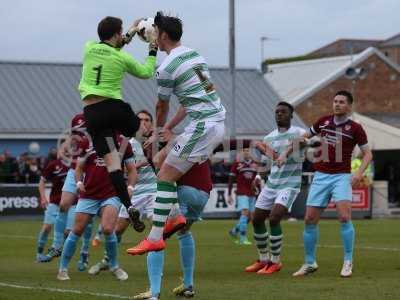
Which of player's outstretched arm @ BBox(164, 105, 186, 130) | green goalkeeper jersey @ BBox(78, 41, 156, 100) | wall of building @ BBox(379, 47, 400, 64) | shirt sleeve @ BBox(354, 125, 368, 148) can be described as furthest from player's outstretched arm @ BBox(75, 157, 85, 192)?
wall of building @ BBox(379, 47, 400, 64)

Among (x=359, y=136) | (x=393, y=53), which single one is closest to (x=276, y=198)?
(x=359, y=136)

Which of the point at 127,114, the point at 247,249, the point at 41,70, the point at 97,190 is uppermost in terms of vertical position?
the point at 41,70

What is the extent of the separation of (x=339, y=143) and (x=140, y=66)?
3.81 m

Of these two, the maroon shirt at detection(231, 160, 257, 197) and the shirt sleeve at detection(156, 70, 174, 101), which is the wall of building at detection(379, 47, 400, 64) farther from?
the shirt sleeve at detection(156, 70, 174, 101)

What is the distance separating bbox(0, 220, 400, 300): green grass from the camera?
40.9 ft

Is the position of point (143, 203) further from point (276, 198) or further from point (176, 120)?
point (176, 120)

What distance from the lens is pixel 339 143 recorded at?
51.3 ft

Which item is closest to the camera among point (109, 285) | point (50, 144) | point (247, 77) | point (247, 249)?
point (109, 285)

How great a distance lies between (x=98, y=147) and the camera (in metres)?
13.1

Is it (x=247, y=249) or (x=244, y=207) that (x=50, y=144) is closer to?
(x=244, y=207)

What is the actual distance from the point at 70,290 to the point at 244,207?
46.7ft

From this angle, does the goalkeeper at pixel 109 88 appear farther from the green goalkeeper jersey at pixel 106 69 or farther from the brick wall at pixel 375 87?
the brick wall at pixel 375 87

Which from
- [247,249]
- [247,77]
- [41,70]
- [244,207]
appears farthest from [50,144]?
[247,249]

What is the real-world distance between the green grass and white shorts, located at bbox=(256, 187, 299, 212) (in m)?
1.01
